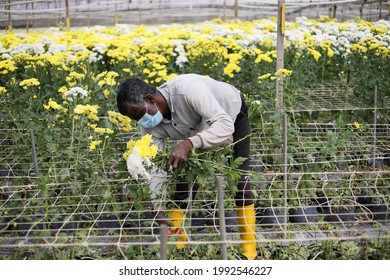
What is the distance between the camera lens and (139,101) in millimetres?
2824

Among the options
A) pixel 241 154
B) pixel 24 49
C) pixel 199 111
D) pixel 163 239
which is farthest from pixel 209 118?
pixel 24 49

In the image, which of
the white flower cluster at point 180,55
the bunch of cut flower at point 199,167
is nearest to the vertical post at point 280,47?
the white flower cluster at point 180,55

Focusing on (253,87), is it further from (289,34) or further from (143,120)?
(143,120)

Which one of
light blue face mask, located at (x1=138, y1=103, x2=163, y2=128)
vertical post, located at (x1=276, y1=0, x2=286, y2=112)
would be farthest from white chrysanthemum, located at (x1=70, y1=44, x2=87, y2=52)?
light blue face mask, located at (x1=138, y1=103, x2=163, y2=128)

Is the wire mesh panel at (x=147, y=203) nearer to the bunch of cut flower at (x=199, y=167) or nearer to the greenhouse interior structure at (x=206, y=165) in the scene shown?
the greenhouse interior structure at (x=206, y=165)

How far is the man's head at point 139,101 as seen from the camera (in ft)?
9.21

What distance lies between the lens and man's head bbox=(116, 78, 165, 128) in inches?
110

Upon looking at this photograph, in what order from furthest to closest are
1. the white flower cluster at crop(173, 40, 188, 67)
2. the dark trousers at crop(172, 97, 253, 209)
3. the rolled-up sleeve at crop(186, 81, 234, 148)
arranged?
the white flower cluster at crop(173, 40, 188, 67) → the dark trousers at crop(172, 97, 253, 209) → the rolled-up sleeve at crop(186, 81, 234, 148)

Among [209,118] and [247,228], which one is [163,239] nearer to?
[209,118]

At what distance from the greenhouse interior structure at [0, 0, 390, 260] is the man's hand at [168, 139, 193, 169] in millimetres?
95

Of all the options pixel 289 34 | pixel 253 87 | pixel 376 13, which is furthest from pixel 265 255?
pixel 376 13

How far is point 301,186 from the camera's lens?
4195mm

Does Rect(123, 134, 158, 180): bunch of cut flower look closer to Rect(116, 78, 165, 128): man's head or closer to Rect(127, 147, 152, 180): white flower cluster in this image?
Rect(127, 147, 152, 180): white flower cluster

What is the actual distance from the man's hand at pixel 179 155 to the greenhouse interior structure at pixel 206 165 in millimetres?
95
